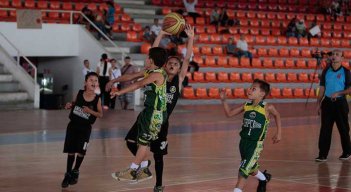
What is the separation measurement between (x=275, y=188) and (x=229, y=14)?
26281mm

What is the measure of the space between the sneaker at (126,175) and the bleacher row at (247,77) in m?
20.6

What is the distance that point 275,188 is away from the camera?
11.8 metres

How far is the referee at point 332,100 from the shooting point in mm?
14836

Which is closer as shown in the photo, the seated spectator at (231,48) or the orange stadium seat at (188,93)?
the orange stadium seat at (188,93)

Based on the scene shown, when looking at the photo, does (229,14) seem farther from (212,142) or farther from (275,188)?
(275,188)

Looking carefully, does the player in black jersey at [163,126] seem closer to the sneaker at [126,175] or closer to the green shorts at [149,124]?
the sneaker at [126,175]

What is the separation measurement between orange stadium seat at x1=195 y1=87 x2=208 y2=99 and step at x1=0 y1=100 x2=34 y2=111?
23.0ft

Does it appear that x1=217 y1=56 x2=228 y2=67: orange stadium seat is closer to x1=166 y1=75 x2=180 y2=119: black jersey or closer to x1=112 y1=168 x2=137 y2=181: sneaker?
x1=166 y1=75 x2=180 y2=119: black jersey

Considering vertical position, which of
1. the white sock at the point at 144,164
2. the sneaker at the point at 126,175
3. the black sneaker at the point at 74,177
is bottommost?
the black sneaker at the point at 74,177

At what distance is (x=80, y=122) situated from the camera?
38.7 ft

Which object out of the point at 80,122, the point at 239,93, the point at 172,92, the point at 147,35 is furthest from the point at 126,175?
the point at 239,93

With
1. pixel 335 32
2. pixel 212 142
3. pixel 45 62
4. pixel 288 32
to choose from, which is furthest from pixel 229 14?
pixel 212 142

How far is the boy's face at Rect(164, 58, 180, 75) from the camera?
1120cm

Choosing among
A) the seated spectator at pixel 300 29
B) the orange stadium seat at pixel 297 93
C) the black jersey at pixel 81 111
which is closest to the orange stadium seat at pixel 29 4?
the orange stadium seat at pixel 297 93
